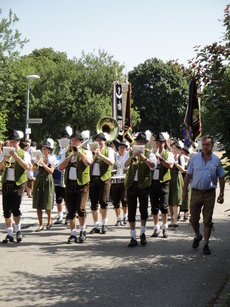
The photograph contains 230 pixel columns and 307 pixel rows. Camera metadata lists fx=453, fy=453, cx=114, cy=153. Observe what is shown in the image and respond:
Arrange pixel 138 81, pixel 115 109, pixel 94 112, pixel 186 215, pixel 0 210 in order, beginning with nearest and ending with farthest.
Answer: pixel 186 215
pixel 0 210
pixel 115 109
pixel 94 112
pixel 138 81

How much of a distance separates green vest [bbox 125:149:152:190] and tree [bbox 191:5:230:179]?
7.01 feet

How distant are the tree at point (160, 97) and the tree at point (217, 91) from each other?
130 feet

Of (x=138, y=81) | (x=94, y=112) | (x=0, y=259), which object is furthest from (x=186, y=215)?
(x=138, y=81)

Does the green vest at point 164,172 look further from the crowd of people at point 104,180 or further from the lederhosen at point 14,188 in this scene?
the lederhosen at point 14,188

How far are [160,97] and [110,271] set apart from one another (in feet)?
135

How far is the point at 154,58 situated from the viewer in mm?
48906

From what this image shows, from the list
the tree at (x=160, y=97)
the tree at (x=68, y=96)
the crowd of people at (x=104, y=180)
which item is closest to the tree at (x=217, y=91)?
the crowd of people at (x=104, y=180)

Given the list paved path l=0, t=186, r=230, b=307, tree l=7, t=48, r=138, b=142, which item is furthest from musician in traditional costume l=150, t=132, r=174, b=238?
tree l=7, t=48, r=138, b=142

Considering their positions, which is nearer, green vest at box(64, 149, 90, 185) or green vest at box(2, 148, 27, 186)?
green vest at box(2, 148, 27, 186)

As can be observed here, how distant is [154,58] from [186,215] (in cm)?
3918

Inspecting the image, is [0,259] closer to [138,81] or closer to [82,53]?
[82,53]

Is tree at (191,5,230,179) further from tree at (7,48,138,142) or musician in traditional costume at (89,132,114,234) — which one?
tree at (7,48,138,142)

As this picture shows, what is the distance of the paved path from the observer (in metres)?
5.06

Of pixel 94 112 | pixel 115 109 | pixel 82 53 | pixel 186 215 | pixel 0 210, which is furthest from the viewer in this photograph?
pixel 82 53
